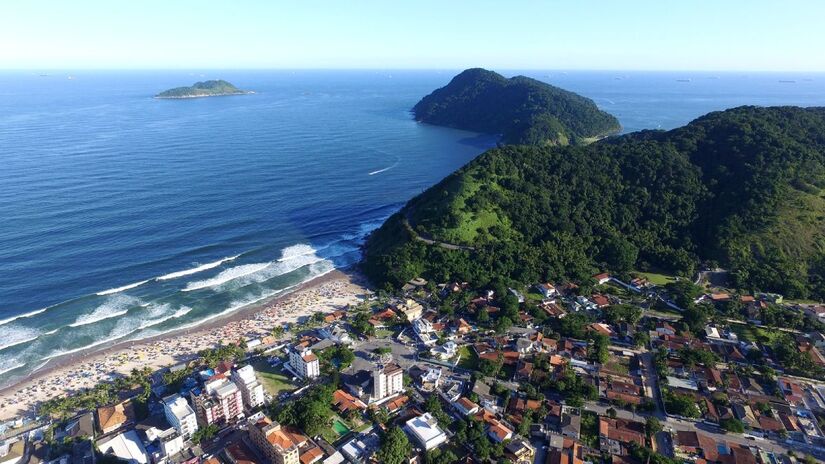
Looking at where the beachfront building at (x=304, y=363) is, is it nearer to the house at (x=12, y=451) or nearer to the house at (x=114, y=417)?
the house at (x=114, y=417)

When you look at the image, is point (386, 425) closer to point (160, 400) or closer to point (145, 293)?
point (160, 400)

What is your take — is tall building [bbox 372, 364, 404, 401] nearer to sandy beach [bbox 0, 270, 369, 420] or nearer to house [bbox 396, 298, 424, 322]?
house [bbox 396, 298, 424, 322]

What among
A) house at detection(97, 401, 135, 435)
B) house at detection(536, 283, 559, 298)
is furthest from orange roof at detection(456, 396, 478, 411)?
house at detection(97, 401, 135, 435)

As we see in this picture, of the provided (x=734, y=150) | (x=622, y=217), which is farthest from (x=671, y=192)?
(x=734, y=150)

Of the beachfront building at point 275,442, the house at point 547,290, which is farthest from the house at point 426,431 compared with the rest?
the house at point 547,290

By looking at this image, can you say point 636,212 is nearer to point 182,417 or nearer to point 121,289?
point 182,417

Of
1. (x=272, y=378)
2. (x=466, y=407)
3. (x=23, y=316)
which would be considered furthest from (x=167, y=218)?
(x=466, y=407)

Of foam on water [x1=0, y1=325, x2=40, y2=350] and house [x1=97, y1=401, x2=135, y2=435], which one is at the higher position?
foam on water [x1=0, y1=325, x2=40, y2=350]
